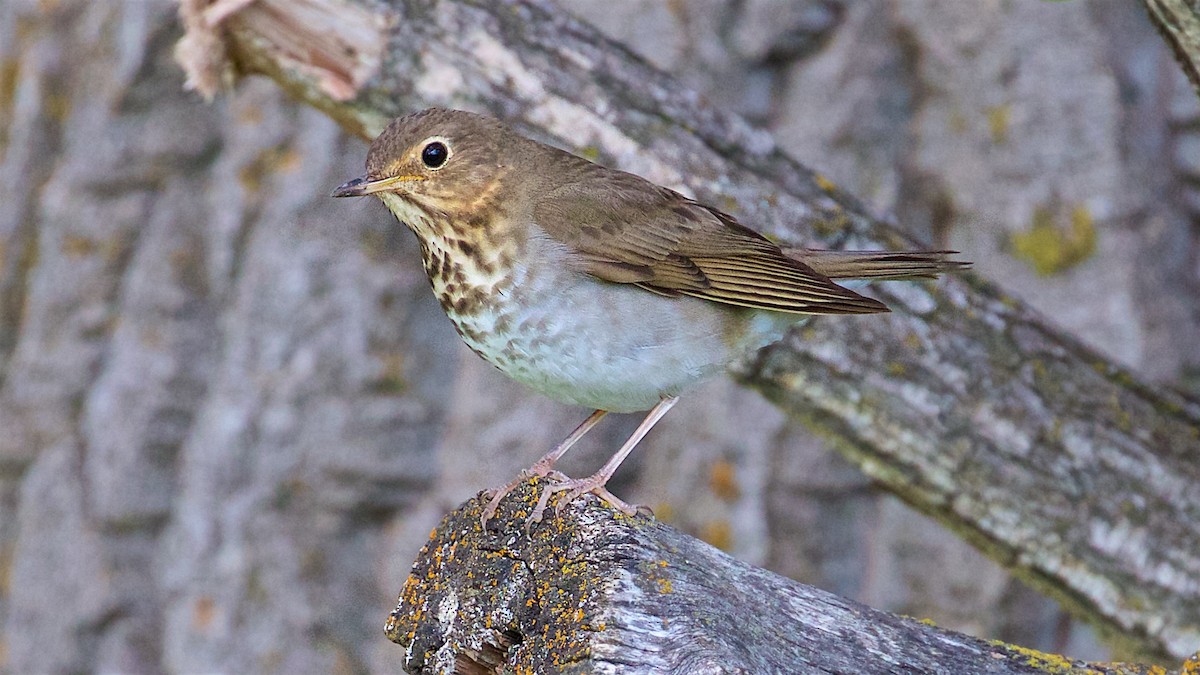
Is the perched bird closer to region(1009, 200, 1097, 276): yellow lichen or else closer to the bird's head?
the bird's head

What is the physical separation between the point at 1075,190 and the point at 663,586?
12.9 feet

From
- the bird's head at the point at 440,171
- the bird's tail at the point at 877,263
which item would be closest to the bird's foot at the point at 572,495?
the bird's head at the point at 440,171

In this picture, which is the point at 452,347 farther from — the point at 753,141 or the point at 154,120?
the point at 753,141

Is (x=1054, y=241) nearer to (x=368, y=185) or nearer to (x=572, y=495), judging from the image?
(x=368, y=185)

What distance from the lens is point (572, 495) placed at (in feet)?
10.4

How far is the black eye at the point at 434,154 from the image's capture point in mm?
3756

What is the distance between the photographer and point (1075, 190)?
5.97 m

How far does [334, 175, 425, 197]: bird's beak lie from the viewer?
3664mm

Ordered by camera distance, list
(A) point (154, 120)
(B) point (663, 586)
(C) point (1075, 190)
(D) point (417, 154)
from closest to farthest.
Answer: (B) point (663, 586)
(D) point (417, 154)
(C) point (1075, 190)
(A) point (154, 120)

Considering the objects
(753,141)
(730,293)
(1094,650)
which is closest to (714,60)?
(753,141)

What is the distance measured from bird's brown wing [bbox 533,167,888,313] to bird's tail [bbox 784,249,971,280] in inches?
6.4

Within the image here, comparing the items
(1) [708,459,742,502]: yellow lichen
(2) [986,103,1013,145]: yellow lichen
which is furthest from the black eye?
(2) [986,103,1013,145]: yellow lichen

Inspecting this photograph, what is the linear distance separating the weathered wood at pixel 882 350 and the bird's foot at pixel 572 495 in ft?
4.48

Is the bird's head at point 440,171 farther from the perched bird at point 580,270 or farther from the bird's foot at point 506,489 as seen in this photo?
the bird's foot at point 506,489
